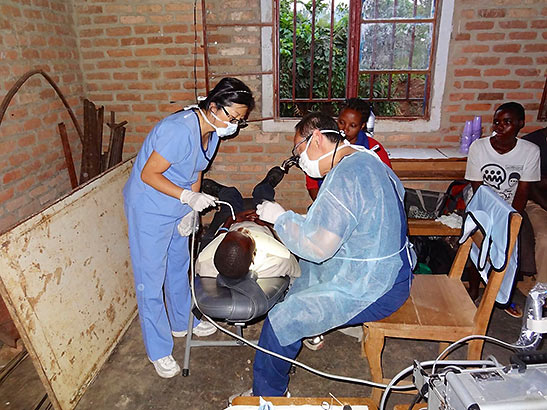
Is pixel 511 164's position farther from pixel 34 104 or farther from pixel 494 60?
pixel 34 104

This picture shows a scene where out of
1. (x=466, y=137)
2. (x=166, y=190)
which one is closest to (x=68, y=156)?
(x=166, y=190)

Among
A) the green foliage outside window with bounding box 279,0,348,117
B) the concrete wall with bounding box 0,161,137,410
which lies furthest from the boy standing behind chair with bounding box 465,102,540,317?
the green foliage outside window with bounding box 279,0,348,117

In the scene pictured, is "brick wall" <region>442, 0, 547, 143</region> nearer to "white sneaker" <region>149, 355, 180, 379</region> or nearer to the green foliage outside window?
the green foliage outside window

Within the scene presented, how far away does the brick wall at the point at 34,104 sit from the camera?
225 centimetres

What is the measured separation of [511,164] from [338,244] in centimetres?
172

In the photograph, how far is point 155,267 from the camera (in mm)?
1972

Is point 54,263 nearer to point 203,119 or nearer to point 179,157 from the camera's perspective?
point 179,157

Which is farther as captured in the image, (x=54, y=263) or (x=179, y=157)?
(x=179, y=157)

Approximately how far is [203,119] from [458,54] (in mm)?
2112

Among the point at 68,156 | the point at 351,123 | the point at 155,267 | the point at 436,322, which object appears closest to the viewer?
the point at 436,322

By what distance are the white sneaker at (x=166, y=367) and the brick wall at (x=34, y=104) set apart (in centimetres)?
118

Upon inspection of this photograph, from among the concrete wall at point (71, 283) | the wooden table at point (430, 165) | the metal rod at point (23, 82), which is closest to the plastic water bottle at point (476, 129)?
the wooden table at point (430, 165)

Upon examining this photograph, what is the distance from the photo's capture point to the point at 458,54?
2918 mm

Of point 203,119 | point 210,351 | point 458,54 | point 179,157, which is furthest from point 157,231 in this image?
point 458,54
